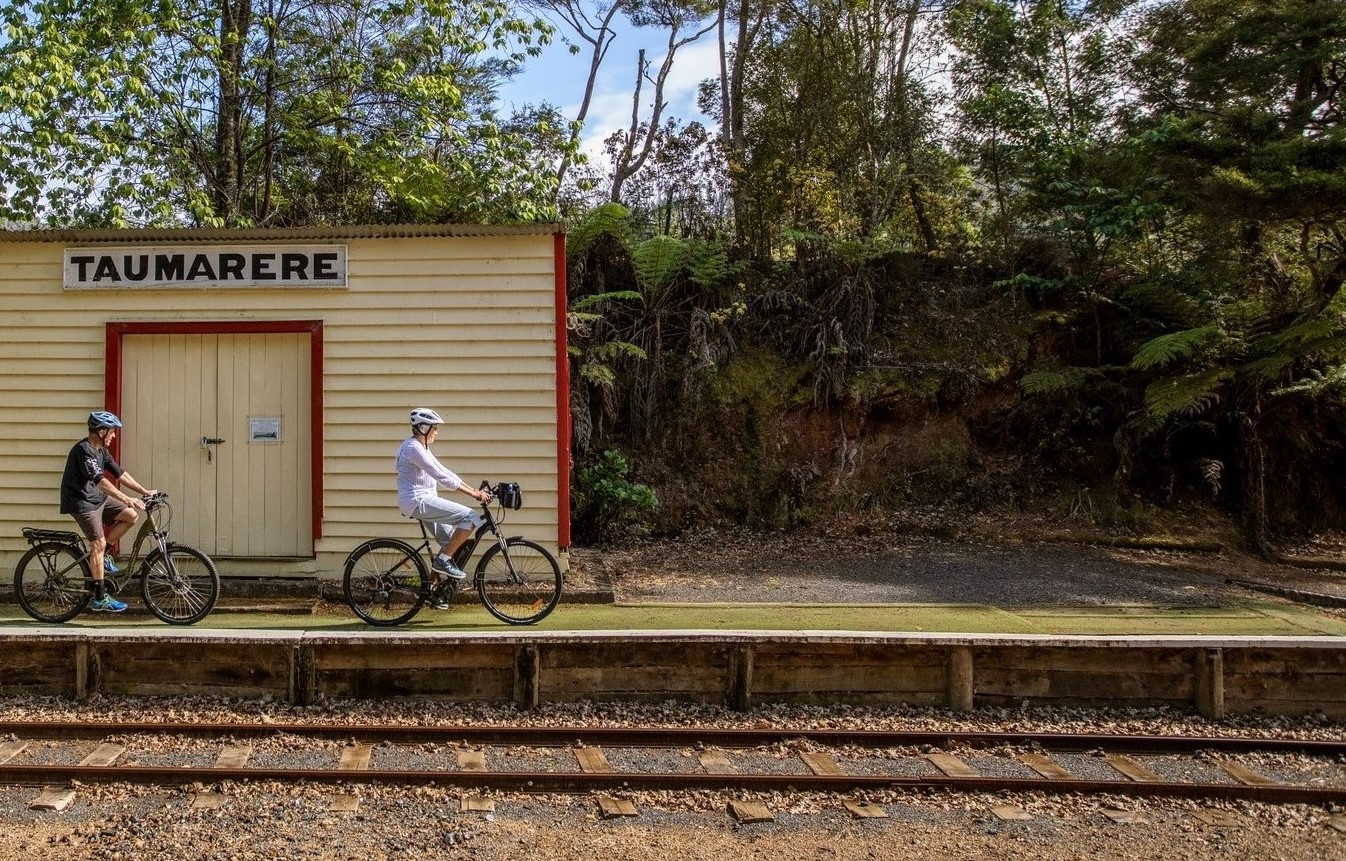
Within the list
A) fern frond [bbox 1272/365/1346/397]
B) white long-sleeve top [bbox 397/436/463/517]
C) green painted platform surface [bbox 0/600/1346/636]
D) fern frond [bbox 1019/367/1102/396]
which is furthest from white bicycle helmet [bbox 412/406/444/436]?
fern frond [bbox 1272/365/1346/397]

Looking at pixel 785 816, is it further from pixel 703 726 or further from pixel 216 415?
pixel 216 415

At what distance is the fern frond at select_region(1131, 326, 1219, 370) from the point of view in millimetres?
12250

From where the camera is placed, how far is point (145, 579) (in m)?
8.34

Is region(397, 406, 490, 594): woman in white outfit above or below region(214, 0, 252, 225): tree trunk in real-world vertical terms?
below

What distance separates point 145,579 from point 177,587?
0.86 ft

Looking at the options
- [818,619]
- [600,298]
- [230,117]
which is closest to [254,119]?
[230,117]

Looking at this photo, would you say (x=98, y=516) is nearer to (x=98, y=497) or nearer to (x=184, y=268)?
(x=98, y=497)

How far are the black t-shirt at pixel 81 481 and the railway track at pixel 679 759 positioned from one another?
7.00 ft

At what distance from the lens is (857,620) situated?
340 inches

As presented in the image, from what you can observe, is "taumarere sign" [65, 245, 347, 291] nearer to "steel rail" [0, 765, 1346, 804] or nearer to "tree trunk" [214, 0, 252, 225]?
"tree trunk" [214, 0, 252, 225]

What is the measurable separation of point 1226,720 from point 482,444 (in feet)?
21.5

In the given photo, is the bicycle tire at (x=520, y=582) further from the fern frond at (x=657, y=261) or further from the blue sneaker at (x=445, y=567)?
the fern frond at (x=657, y=261)

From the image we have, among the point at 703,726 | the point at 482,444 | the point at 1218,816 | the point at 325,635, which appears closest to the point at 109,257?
the point at 482,444

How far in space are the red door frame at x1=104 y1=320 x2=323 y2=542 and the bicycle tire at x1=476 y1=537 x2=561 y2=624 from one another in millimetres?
2040
